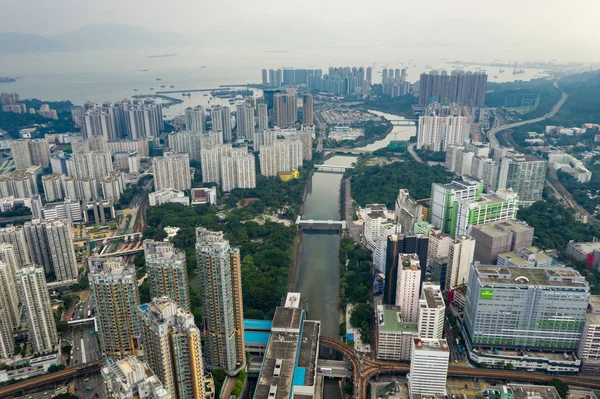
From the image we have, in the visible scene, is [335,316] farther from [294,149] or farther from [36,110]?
[36,110]

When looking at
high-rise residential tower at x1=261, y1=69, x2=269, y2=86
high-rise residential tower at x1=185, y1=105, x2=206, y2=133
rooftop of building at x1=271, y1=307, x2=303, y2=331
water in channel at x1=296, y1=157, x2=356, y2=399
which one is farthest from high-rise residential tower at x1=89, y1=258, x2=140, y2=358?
high-rise residential tower at x1=261, y1=69, x2=269, y2=86

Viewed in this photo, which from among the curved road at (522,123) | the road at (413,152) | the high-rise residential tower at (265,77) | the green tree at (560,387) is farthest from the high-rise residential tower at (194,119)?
the high-rise residential tower at (265,77)

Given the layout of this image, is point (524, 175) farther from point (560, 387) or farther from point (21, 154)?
point (21, 154)

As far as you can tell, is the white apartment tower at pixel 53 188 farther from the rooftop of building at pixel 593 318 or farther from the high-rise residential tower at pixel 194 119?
the rooftop of building at pixel 593 318

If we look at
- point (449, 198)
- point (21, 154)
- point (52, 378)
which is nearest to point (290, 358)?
point (52, 378)

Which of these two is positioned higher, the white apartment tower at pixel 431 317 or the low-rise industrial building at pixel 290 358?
the white apartment tower at pixel 431 317

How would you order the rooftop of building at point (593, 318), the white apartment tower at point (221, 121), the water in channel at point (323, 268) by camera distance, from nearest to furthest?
the rooftop of building at point (593, 318), the water in channel at point (323, 268), the white apartment tower at point (221, 121)
